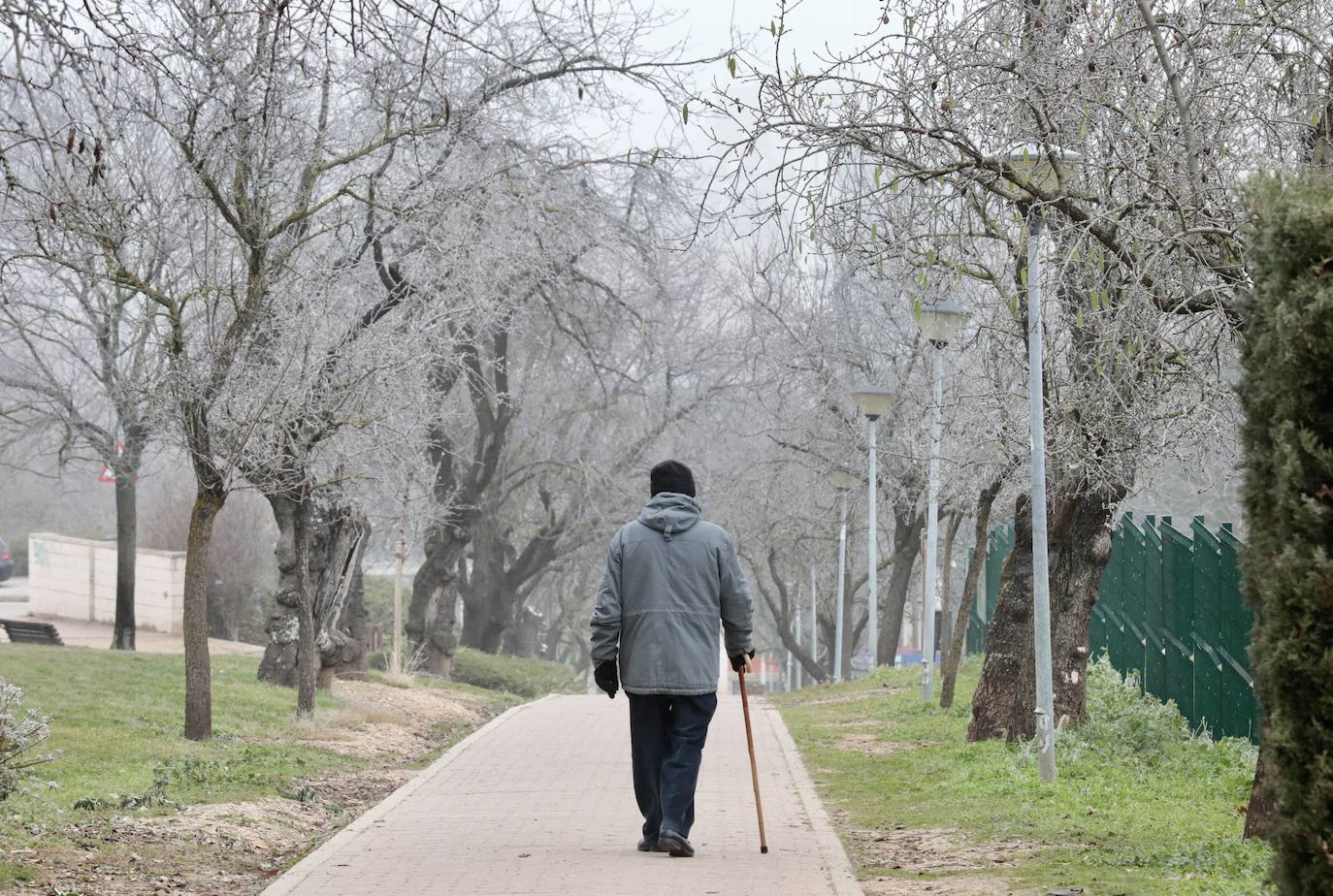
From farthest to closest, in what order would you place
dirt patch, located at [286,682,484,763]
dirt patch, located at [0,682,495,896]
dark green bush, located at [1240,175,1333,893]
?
1. dirt patch, located at [286,682,484,763]
2. dirt patch, located at [0,682,495,896]
3. dark green bush, located at [1240,175,1333,893]

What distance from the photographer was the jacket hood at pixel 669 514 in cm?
867

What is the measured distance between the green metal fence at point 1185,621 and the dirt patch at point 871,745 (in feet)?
8.05

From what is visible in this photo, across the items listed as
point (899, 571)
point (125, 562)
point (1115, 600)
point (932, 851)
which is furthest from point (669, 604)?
point (899, 571)

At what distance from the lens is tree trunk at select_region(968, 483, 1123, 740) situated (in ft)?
43.5

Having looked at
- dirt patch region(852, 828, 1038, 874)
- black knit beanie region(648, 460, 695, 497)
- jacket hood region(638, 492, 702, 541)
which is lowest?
dirt patch region(852, 828, 1038, 874)

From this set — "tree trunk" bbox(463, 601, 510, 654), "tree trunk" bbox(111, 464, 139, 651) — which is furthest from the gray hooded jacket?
"tree trunk" bbox(463, 601, 510, 654)

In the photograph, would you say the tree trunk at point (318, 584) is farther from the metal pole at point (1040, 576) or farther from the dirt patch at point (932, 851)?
the dirt patch at point (932, 851)

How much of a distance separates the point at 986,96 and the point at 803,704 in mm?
16829

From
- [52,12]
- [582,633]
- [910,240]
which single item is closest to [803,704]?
[910,240]

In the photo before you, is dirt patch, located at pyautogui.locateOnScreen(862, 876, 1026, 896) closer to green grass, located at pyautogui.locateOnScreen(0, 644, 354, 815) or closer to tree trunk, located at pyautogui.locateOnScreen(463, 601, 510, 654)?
green grass, located at pyautogui.locateOnScreen(0, 644, 354, 815)

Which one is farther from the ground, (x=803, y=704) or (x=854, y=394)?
(x=854, y=394)

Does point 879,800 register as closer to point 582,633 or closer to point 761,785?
point 761,785

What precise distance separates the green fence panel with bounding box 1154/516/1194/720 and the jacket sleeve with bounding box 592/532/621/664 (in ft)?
23.2

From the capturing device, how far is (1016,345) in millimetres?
14445
